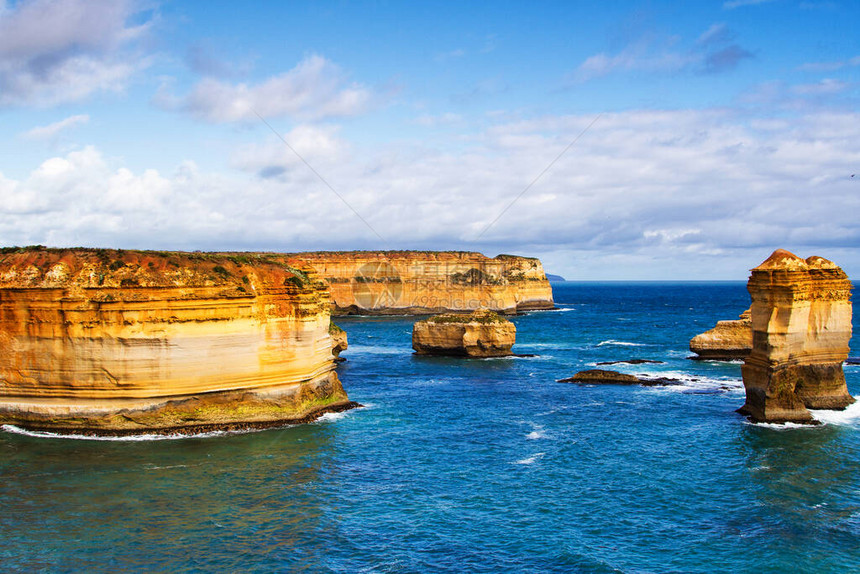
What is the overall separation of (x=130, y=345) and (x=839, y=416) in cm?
3219

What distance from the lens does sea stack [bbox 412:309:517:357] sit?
53594mm

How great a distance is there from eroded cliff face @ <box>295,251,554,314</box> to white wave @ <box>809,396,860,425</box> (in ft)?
255

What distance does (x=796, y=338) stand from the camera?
3077 centimetres

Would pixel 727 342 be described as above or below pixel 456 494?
above

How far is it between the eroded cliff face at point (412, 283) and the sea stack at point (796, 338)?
77.2 meters

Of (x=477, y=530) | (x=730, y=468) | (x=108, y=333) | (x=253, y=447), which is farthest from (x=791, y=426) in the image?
(x=108, y=333)

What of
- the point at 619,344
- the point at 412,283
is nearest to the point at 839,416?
the point at 619,344

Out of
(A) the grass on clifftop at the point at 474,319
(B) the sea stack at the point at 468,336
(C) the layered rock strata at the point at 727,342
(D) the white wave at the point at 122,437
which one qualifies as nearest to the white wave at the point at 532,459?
(D) the white wave at the point at 122,437

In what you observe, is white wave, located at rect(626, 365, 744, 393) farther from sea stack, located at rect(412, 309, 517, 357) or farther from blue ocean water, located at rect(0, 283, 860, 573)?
sea stack, located at rect(412, 309, 517, 357)

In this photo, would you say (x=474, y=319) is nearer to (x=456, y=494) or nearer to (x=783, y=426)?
(x=783, y=426)

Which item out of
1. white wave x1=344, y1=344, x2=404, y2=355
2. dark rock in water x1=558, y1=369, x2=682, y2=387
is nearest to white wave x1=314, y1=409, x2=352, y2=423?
dark rock in water x1=558, y1=369, x2=682, y2=387

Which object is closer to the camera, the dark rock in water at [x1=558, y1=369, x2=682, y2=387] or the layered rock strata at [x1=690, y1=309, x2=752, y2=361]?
the dark rock in water at [x1=558, y1=369, x2=682, y2=387]

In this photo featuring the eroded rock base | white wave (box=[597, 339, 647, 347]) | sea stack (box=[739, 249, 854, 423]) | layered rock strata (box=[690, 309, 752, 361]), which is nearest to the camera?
the eroded rock base

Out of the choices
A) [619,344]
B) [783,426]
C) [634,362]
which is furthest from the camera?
[619,344]
